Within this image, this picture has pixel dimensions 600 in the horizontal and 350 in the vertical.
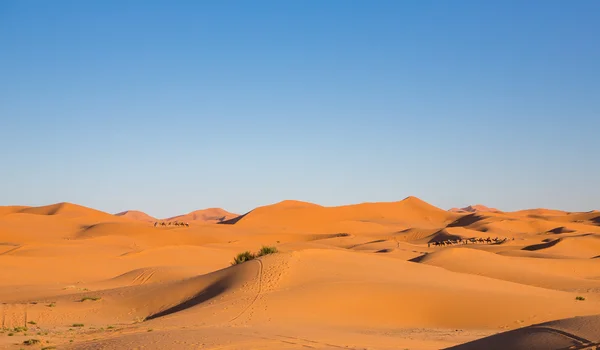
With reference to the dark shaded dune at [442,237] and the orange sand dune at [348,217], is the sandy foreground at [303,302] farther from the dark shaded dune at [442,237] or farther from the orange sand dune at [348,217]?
the orange sand dune at [348,217]

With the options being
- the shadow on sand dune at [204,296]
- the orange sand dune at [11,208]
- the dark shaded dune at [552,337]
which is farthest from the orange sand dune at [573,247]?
the orange sand dune at [11,208]

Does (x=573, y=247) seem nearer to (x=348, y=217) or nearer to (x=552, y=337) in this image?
(x=552, y=337)

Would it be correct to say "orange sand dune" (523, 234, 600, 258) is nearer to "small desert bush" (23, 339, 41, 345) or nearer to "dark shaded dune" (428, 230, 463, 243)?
"dark shaded dune" (428, 230, 463, 243)

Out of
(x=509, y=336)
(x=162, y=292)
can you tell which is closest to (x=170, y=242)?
(x=162, y=292)

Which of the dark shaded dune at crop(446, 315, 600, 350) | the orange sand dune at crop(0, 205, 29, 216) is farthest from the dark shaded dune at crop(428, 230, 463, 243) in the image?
the orange sand dune at crop(0, 205, 29, 216)

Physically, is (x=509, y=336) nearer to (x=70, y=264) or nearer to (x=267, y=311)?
(x=267, y=311)

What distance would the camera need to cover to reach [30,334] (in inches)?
623

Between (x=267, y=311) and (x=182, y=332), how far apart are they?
13.4ft

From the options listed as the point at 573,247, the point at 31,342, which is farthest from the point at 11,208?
the point at 31,342

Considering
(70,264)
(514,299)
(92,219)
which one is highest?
(92,219)

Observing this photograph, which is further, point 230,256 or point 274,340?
point 230,256

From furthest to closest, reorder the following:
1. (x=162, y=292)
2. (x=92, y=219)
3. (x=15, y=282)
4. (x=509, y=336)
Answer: (x=92, y=219) < (x=15, y=282) < (x=162, y=292) < (x=509, y=336)

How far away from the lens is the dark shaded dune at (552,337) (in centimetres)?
754

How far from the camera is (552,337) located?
7859mm
